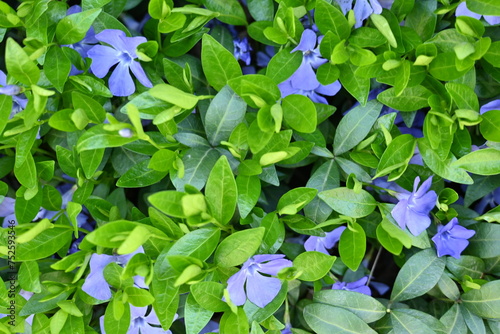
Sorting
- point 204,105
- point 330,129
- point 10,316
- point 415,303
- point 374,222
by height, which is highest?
point 204,105

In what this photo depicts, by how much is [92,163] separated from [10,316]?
0.41 m

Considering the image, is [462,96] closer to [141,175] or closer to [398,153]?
[398,153]

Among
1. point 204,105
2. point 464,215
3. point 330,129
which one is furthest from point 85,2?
point 464,215

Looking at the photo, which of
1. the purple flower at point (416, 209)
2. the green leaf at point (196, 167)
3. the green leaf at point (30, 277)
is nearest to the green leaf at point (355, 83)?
the purple flower at point (416, 209)

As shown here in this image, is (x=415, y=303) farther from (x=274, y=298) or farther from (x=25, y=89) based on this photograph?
(x=25, y=89)

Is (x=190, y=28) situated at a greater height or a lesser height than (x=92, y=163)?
greater

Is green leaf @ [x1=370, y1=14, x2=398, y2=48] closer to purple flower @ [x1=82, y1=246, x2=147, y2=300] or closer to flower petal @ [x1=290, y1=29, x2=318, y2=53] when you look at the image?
flower petal @ [x1=290, y1=29, x2=318, y2=53]

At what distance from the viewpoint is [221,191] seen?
3.21 ft

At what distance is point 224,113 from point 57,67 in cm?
38

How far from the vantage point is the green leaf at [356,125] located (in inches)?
43.6

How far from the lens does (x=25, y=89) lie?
3.38 ft

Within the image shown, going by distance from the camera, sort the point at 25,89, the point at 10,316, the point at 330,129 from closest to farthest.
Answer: the point at 25,89 < the point at 10,316 < the point at 330,129

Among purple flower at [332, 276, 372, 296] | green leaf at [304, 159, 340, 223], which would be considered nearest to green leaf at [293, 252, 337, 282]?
green leaf at [304, 159, 340, 223]

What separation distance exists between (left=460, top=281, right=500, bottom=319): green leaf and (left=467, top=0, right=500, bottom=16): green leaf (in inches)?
23.0
